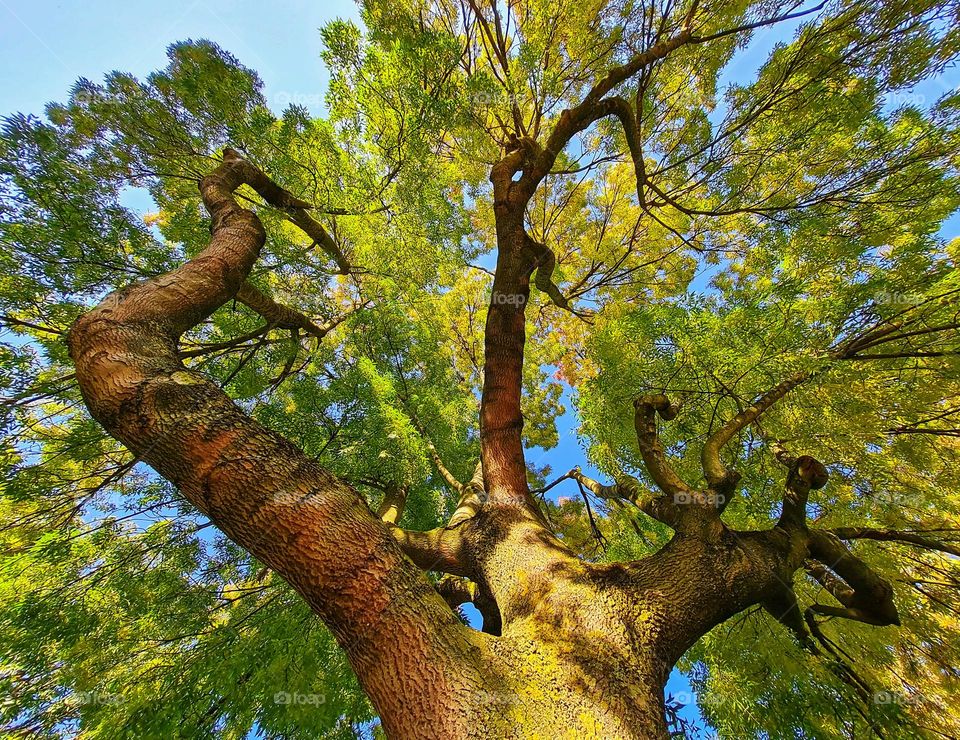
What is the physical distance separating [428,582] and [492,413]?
169 centimetres

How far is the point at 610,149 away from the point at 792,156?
95.8 inches

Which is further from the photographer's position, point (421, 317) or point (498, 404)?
point (421, 317)

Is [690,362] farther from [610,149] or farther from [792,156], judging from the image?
[610,149]

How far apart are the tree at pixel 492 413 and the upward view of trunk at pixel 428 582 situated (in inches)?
0.6

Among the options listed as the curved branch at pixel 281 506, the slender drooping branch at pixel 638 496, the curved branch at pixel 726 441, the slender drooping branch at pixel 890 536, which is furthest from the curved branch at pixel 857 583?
the curved branch at pixel 281 506

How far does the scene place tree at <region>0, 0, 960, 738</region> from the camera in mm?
1474

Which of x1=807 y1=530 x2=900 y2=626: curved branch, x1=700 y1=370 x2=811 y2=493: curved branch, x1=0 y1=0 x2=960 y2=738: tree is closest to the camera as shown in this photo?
x1=0 y1=0 x2=960 y2=738: tree

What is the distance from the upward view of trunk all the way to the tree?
0.6 inches

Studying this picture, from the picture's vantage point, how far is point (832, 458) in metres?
3.08

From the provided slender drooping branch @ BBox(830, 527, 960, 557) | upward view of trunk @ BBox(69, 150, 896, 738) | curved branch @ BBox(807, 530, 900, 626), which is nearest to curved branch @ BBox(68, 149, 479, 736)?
upward view of trunk @ BBox(69, 150, 896, 738)

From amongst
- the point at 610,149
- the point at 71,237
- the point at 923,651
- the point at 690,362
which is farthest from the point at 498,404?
the point at 610,149

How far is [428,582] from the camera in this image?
1.38 m

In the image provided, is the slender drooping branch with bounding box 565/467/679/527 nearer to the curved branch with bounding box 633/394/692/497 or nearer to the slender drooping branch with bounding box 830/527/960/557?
the curved branch with bounding box 633/394/692/497

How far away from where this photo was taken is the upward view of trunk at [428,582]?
1.19 meters
